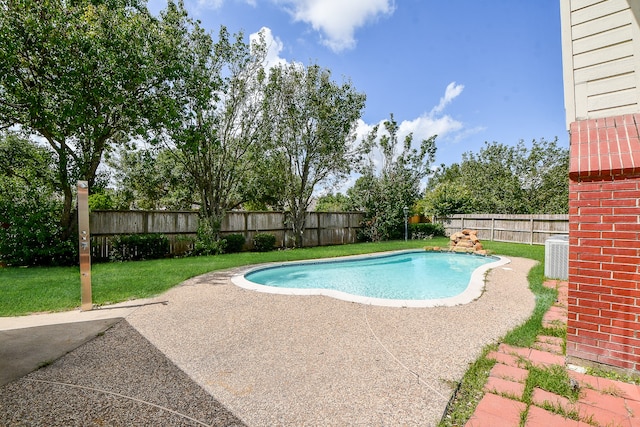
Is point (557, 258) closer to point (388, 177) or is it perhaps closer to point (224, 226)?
point (224, 226)

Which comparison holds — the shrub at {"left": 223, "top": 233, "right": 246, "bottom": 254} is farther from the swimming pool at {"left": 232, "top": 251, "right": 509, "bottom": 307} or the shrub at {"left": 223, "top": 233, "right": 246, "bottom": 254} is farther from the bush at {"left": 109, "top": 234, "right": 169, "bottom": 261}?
the swimming pool at {"left": 232, "top": 251, "right": 509, "bottom": 307}

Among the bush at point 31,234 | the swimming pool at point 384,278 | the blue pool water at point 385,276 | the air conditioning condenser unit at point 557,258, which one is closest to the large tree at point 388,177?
the swimming pool at point 384,278

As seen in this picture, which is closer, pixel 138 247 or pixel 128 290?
pixel 128 290

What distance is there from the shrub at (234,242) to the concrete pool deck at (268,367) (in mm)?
6858

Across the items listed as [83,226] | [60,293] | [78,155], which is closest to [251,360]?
[83,226]

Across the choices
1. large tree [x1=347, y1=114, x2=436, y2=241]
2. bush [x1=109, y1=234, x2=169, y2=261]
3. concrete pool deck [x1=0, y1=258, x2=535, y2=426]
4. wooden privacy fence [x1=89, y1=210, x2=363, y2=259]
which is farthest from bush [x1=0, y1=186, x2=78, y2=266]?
large tree [x1=347, y1=114, x2=436, y2=241]

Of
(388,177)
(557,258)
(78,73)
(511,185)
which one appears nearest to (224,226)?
(78,73)

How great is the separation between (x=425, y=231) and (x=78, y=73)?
15655mm

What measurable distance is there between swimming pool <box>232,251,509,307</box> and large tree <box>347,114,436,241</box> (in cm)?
461

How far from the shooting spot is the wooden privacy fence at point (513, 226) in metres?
12.7

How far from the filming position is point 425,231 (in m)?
16.8

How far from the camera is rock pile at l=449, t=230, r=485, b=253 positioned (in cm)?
1098

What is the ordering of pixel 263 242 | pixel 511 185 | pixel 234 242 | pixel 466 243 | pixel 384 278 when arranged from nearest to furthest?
pixel 384 278
pixel 466 243
pixel 234 242
pixel 263 242
pixel 511 185

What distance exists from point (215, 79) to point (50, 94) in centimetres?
463
